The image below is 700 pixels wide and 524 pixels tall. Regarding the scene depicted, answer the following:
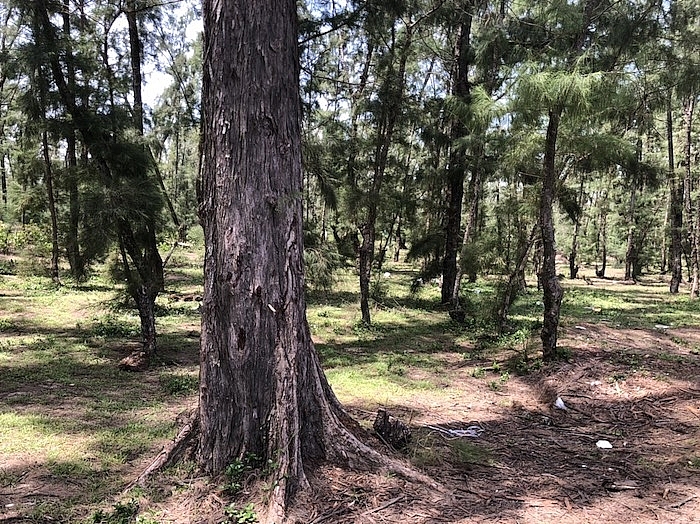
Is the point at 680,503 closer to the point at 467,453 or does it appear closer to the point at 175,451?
the point at 467,453

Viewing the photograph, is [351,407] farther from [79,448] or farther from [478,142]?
[478,142]

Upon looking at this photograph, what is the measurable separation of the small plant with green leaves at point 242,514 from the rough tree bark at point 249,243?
1.20 feet

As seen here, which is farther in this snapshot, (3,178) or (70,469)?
(3,178)

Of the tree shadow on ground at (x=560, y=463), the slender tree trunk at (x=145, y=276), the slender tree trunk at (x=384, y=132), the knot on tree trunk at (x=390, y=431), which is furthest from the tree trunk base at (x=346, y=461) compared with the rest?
the slender tree trunk at (x=384, y=132)

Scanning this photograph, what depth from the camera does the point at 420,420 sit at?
18.2ft

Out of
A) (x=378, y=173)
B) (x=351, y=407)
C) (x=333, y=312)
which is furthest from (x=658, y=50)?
(x=351, y=407)

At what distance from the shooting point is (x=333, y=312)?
13.1 m

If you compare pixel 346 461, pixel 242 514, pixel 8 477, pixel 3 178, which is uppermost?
pixel 3 178

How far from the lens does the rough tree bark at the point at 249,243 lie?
3525 millimetres

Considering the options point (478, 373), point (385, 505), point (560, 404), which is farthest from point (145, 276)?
point (560, 404)

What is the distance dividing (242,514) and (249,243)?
5.80ft

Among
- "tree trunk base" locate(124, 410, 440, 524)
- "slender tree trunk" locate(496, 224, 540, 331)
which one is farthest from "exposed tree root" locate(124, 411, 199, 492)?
"slender tree trunk" locate(496, 224, 540, 331)

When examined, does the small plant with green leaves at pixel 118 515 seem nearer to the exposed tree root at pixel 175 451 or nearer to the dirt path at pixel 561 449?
the exposed tree root at pixel 175 451

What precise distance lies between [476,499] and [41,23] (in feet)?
29.1
